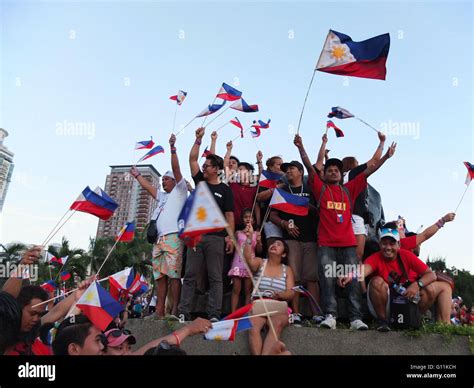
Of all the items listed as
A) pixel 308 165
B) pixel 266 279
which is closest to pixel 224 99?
pixel 308 165

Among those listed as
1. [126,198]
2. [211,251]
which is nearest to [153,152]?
[211,251]

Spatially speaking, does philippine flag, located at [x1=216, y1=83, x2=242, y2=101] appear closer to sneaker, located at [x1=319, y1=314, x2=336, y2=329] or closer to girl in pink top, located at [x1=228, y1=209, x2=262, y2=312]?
girl in pink top, located at [x1=228, y1=209, x2=262, y2=312]

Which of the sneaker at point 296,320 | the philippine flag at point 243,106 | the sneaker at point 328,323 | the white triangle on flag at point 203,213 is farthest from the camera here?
the philippine flag at point 243,106

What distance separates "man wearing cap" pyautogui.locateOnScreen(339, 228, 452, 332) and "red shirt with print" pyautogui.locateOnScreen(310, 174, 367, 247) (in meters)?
0.42

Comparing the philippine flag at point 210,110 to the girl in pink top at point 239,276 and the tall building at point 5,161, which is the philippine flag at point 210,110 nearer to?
the girl in pink top at point 239,276

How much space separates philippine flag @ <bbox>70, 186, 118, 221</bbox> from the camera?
578 cm

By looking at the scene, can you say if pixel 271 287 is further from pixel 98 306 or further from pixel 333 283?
pixel 98 306

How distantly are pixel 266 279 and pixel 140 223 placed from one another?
81.6m

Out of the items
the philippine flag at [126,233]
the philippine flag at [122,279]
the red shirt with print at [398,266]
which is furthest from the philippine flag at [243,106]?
the red shirt with print at [398,266]

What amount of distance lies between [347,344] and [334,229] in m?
1.51

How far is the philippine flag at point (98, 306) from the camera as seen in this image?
157 inches

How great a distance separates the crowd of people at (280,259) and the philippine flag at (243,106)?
190 cm

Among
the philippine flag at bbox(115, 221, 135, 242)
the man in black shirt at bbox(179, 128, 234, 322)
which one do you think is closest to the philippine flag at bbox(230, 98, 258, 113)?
the man in black shirt at bbox(179, 128, 234, 322)
